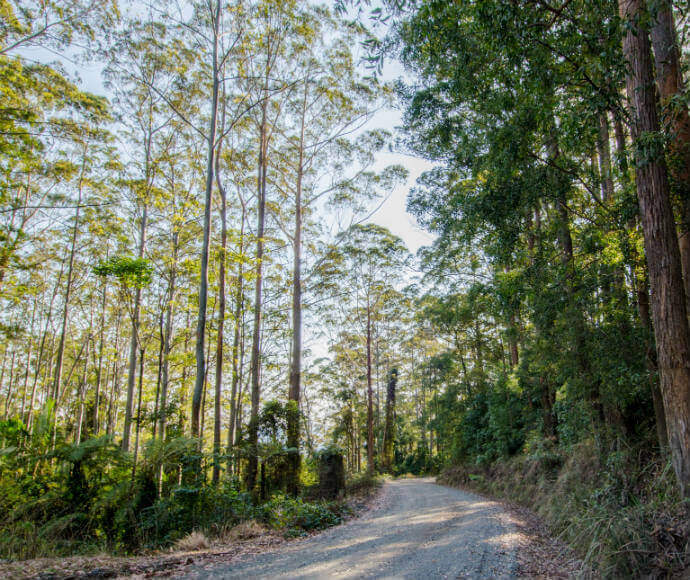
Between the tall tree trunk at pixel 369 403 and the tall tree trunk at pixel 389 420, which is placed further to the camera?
the tall tree trunk at pixel 389 420

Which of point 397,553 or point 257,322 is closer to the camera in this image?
point 397,553

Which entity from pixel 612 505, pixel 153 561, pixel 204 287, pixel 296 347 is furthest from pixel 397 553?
pixel 296 347

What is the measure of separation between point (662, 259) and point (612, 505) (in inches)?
145

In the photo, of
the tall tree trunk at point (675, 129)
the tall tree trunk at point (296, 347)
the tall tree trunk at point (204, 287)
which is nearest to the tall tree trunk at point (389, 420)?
the tall tree trunk at point (296, 347)

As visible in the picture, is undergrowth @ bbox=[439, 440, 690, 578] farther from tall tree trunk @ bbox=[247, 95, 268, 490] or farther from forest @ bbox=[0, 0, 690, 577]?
tall tree trunk @ bbox=[247, 95, 268, 490]

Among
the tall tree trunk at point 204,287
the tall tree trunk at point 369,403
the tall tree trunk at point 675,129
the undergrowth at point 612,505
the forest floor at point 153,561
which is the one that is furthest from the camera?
the tall tree trunk at point 369,403

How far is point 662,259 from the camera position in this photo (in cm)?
459

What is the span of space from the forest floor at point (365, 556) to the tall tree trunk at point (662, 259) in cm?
210

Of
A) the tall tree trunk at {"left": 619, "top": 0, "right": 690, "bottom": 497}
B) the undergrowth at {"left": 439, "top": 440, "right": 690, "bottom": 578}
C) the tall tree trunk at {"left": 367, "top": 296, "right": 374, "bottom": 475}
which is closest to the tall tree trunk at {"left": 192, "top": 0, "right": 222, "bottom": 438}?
the undergrowth at {"left": 439, "top": 440, "right": 690, "bottom": 578}

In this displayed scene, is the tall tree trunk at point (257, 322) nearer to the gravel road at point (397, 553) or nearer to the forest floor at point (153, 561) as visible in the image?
the forest floor at point (153, 561)

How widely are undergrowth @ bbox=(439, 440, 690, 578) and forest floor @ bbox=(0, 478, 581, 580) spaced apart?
0.52 m

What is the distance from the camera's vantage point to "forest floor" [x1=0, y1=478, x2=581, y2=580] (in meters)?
4.34

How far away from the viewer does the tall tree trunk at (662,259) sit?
4.33 metres

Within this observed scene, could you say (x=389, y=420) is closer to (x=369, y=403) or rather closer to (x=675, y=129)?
(x=369, y=403)
